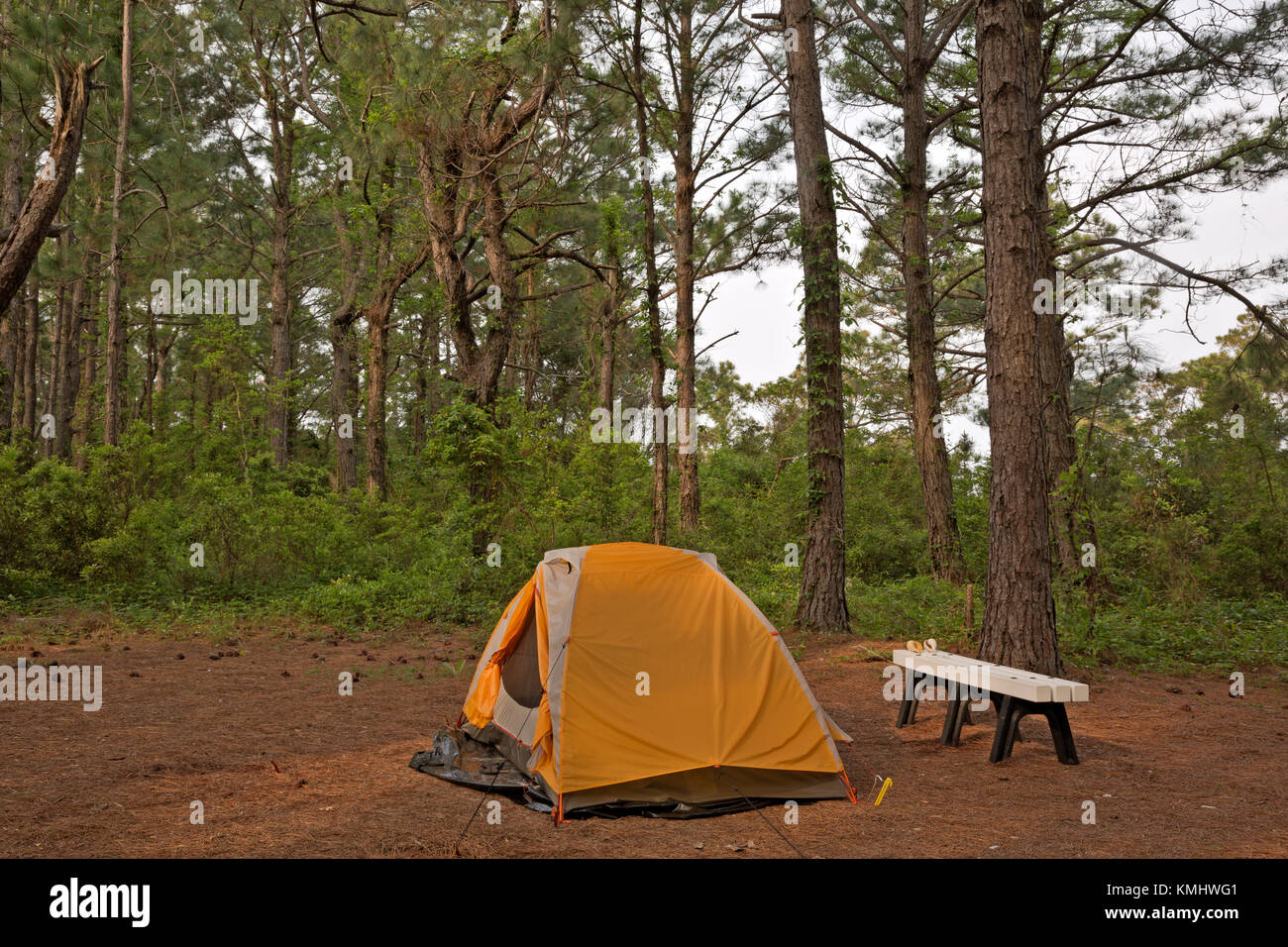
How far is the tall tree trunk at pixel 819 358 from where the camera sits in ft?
34.1

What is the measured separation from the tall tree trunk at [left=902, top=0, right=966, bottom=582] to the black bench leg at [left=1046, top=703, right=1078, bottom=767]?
6.76 m

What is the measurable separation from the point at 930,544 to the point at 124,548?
11600 millimetres

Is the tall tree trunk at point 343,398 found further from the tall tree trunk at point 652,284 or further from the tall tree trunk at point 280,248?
the tall tree trunk at point 652,284

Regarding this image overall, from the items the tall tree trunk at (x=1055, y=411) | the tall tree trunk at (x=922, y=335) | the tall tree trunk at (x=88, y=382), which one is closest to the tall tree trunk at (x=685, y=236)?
the tall tree trunk at (x=922, y=335)

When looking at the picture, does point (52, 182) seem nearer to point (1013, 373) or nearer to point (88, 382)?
point (1013, 373)

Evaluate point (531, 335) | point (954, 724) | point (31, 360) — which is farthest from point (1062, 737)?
point (31, 360)

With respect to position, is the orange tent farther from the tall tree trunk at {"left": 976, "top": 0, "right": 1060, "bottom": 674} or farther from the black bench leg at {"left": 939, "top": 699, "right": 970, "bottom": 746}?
the tall tree trunk at {"left": 976, "top": 0, "right": 1060, "bottom": 674}

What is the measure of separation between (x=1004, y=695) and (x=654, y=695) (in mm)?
2532

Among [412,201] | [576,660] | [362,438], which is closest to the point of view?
[576,660]

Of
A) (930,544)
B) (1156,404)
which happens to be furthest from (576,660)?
(1156,404)

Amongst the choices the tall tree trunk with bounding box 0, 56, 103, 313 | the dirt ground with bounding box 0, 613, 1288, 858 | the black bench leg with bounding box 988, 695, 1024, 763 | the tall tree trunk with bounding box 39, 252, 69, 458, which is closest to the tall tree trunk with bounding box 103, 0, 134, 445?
the tall tree trunk with bounding box 39, 252, 69, 458

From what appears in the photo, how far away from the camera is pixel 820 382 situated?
10.5m

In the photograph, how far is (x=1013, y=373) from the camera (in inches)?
285
